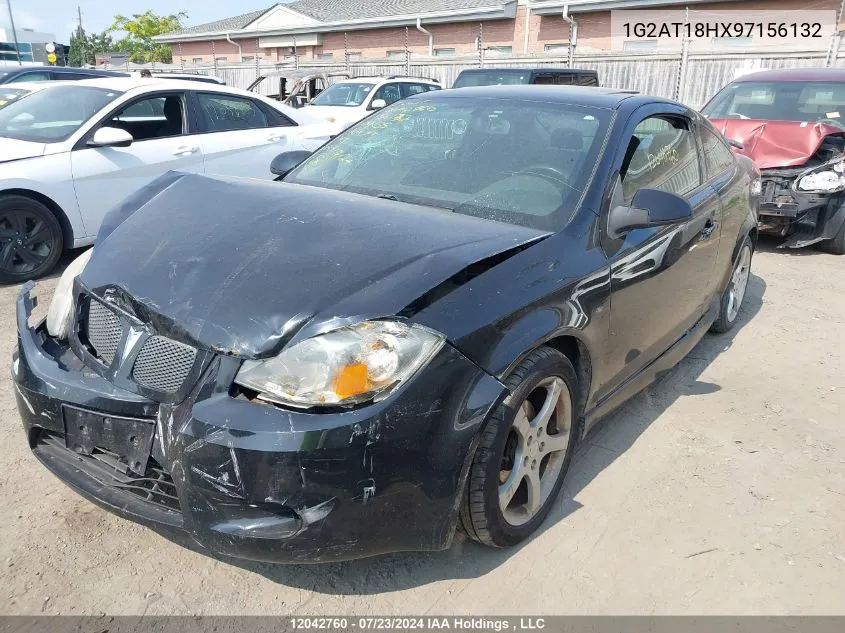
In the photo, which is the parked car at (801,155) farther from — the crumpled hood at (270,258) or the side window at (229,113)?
the crumpled hood at (270,258)

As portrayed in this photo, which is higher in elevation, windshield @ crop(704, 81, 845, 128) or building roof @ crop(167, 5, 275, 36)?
building roof @ crop(167, 5, 275, 36)

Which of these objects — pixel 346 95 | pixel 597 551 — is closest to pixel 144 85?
pixel 597 551

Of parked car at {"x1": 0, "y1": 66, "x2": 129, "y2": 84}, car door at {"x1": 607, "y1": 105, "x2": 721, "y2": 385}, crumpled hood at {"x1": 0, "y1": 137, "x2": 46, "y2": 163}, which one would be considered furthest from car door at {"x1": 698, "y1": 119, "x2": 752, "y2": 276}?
parked car at {"x1": 0, "y1": 66, "x2": 129, "y2": 84}

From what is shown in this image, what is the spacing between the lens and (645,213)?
2.80m

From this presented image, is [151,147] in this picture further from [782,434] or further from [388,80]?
[388,80]

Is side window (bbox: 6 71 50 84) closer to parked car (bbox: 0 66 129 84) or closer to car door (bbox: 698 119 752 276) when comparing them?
parked car (bbox: 0 66 129 84)

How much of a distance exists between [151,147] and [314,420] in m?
5.02

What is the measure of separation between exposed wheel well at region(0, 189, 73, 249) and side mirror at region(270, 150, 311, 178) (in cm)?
274

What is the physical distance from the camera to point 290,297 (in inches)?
81.4

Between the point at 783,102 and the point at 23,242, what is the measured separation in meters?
7.84

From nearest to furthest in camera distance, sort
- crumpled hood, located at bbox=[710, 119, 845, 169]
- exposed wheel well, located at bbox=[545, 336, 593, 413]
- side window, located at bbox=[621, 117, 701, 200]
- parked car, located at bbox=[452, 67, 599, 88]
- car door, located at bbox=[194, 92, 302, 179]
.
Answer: exposed wheel well, located at bbox=[545, 336, 593, 413], side window, located at bbox=[621, 117, 701, 200], car door, located at bbox=[194, 92, 302, 179], crumpled hood, located at bbox=[710, 119, 845, 169], parked car, located at bbox=[452, 67, 599, 88]

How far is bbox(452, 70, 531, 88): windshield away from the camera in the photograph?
12.4 metres

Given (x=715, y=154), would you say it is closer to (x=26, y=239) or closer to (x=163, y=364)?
(x=163, y=364)

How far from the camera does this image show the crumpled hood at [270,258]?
6.64 ft
